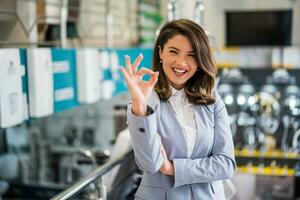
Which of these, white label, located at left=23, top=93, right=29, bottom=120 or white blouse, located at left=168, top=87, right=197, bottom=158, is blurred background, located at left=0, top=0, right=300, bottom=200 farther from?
white blouse, located at left=168, top=87, right=197, bottom=158

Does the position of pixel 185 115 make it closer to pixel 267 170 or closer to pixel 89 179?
pixel 89 179

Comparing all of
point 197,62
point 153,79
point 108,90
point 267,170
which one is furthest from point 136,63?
point 267,170

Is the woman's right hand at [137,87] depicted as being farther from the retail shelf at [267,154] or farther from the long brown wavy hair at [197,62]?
the retail shelf at [267,154]

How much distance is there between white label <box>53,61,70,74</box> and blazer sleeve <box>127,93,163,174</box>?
50.4 inches

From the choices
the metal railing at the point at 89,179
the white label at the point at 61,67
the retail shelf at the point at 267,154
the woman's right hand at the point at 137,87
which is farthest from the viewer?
the retail shelf at the point at 267,154

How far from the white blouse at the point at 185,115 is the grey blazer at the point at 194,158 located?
0.06 ft

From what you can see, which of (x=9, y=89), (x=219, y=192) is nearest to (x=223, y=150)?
(x=219, y=192)

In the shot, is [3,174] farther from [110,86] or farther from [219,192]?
[219,192]

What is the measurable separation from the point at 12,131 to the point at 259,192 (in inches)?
111

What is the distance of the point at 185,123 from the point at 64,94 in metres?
1.34

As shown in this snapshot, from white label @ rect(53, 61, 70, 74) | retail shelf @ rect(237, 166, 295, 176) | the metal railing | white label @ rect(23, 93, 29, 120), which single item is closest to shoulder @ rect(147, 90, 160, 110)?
the metal railing

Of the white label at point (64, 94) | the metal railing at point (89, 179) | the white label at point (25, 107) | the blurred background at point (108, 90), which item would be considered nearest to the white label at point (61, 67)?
the blurred background at point (108, 90)

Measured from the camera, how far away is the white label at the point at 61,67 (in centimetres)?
251

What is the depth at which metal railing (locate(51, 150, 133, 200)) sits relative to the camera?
1.68 metres
